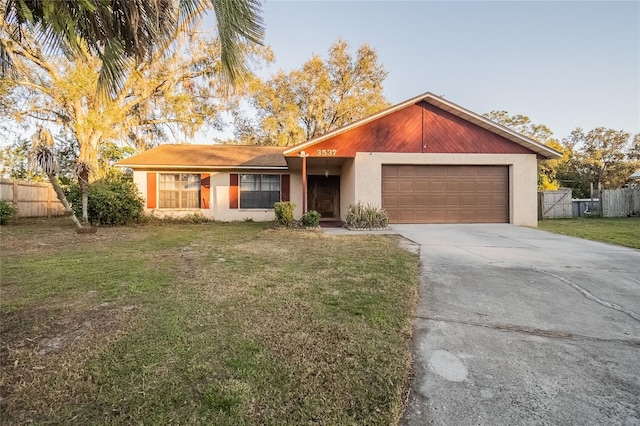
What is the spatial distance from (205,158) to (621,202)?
2240 cm

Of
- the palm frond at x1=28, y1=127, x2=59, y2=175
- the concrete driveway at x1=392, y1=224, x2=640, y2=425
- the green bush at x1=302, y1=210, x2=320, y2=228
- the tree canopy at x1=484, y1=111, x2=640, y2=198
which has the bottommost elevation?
the concrete driveway at x1=392, y1=224, x2=640, y2=425

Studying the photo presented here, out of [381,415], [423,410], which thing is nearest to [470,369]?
[423,410]

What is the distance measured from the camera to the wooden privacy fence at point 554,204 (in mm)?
17797

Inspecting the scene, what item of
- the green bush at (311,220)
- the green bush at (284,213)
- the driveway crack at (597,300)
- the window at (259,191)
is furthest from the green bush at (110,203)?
the driveway crack at (597,300)

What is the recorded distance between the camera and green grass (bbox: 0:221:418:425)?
189 centimetres

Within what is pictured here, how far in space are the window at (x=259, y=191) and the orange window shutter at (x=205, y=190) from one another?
1541 mm

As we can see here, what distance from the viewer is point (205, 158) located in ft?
51.8

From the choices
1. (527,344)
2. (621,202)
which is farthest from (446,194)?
(621,202)

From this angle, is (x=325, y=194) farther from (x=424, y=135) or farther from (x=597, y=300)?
(x=597, y=300)

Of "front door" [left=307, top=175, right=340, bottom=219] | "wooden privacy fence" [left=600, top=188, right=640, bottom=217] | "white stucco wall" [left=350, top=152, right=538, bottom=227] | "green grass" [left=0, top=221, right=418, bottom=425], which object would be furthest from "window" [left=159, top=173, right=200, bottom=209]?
"wooden privacy fence" [left=600, top=188, right=640, bottom=217]

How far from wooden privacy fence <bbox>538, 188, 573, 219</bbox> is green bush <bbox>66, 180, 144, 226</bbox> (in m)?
20.5

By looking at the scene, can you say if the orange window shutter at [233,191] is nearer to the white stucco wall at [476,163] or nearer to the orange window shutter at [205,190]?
the orange window shutter at [205,190]

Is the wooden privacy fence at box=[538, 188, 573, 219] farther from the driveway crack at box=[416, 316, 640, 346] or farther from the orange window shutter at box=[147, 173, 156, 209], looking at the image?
the orange window shutter at box=[147, 173, 156, 209]

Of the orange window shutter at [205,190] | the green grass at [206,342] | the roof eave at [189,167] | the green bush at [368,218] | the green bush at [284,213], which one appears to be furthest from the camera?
the orange window shutter at [205,190]
